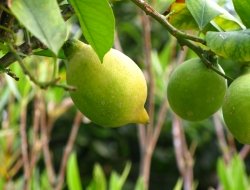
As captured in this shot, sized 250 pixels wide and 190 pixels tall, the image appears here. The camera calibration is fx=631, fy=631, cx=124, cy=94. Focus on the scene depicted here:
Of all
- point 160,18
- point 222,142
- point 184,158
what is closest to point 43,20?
point 160,18

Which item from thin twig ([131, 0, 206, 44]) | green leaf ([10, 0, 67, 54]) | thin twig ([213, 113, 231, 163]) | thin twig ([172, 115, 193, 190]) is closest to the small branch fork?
thin twig ([131, 0, 206, 44])

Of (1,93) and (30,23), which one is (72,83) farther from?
(1,93)

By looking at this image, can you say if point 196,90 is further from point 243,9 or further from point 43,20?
point 43,20

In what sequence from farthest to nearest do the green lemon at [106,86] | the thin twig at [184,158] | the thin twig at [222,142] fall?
1. the thin twig at [222,142]
2. the thin twig at [184,158]
3. the green lemon at [106,86]

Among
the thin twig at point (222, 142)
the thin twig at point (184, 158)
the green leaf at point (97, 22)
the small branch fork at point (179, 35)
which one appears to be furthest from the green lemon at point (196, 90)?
the thin twig at point (222, 142)

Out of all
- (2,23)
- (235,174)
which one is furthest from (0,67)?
(235,174)

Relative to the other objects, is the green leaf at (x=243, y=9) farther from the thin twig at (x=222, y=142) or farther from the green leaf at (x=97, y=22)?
the thin twig at (x=222, y=142)

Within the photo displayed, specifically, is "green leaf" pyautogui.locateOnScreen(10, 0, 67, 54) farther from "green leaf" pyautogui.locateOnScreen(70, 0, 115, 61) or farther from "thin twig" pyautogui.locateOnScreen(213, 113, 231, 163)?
"thin twig" pyautogui.locateOnScreen(213, 113, 231, 163)
